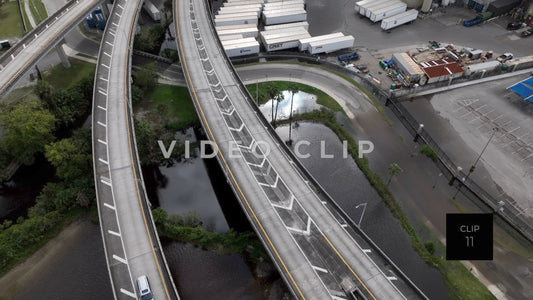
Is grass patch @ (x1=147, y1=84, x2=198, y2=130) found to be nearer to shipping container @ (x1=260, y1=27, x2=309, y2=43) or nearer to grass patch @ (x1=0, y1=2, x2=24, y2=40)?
shipping container @ (x1=260, y1=27, x2=309, y2=43)

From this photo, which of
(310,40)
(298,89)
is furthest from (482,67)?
(298,89)

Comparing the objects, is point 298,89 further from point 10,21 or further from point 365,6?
point 10,21

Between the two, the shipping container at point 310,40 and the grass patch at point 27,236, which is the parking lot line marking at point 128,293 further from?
the shipping container at point 310,40

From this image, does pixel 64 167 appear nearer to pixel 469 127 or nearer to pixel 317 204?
pixel 317 204

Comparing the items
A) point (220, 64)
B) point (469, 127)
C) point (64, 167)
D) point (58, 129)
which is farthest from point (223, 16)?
point (469, 127)

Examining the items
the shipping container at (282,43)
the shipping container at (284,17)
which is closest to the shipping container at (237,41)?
the shipping container at (282,43)

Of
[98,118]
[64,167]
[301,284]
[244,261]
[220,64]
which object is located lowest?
[244,261]

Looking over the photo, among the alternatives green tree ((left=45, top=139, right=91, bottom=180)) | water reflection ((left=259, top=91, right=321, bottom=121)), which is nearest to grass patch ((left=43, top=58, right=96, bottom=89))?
green tree ((left=45, top=139, right=91, bottom=180))
